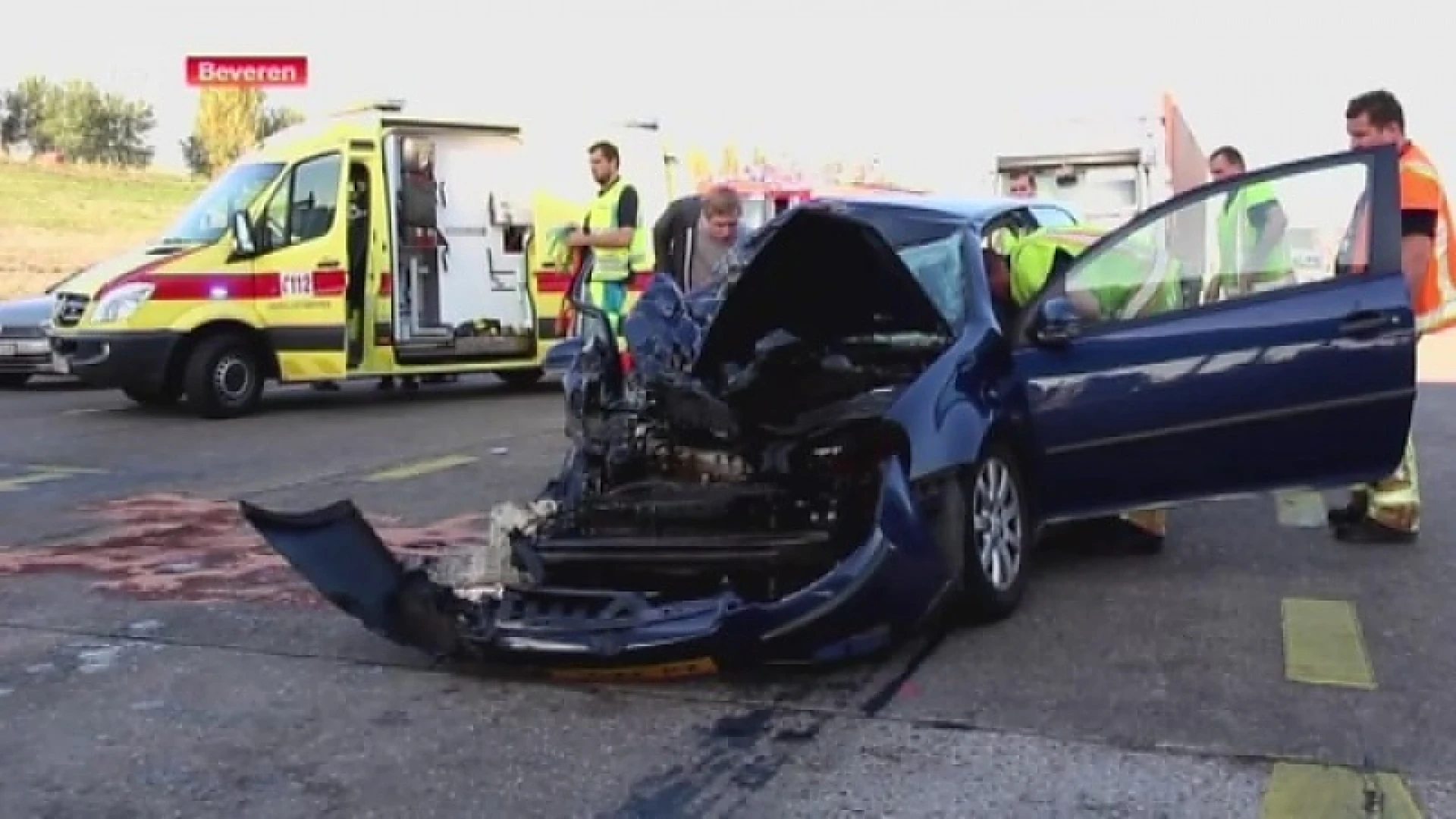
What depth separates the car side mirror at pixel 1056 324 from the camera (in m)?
5.73

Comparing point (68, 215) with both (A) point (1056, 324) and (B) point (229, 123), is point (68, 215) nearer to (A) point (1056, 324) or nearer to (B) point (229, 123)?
(B) point (229, 123)

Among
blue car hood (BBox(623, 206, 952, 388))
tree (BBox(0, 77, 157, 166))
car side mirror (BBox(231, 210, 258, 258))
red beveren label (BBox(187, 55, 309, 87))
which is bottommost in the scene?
blue car hood (BBox(623, 206, 952, 388))

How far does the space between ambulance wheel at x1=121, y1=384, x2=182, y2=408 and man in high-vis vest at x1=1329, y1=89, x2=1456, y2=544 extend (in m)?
8.78

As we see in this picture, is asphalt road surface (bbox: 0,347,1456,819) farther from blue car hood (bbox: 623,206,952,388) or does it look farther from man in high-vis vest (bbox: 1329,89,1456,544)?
blue car hood (bbox: 623,206,952,388)

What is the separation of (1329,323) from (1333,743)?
218 cm

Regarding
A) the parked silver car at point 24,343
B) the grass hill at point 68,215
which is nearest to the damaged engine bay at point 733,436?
the parked silver car at point 24,343

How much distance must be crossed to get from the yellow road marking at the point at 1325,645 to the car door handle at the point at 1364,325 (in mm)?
997

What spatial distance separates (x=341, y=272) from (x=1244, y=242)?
8.21 meters

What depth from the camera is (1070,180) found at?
75.2 feet

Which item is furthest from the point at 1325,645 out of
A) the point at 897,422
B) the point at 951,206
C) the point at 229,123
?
the point at 229,123

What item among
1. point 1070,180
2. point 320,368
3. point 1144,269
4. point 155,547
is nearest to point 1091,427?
point 1144,269

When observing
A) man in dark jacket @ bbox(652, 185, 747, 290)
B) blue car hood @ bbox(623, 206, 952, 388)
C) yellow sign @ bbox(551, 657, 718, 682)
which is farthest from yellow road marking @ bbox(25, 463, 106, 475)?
yellow sign @ bbox(551, 657, 718, 682)

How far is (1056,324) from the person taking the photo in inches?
226

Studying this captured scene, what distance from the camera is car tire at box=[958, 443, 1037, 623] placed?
511cm
